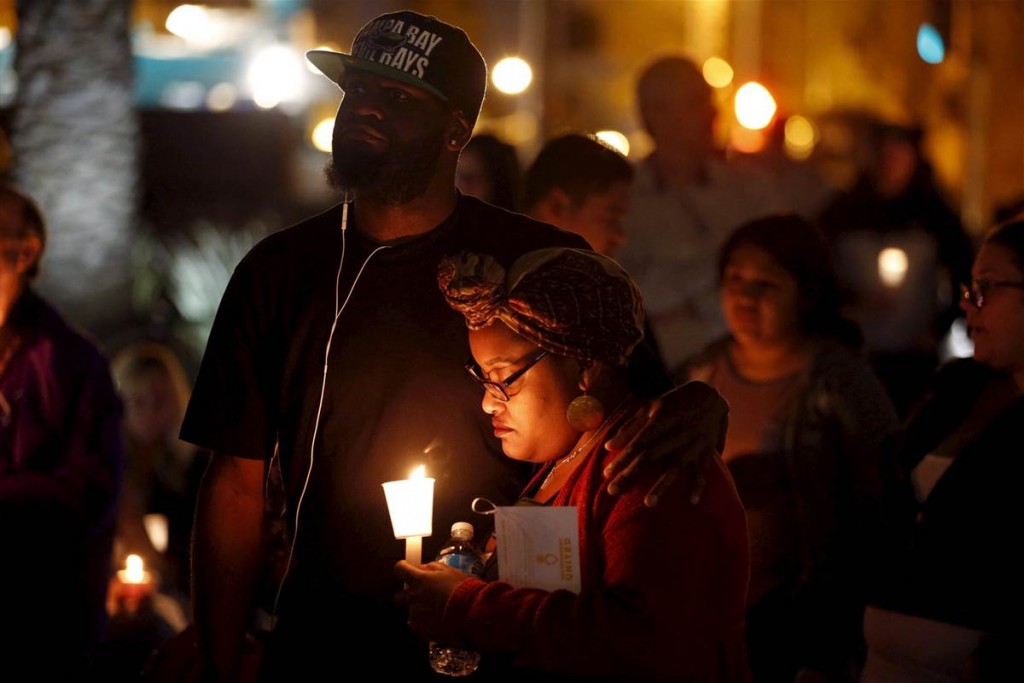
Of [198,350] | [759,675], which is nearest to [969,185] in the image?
[198,350]

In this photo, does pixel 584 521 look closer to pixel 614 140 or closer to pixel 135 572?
pixel 135 572

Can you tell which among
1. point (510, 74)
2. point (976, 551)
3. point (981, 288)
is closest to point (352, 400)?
point (976, 551)

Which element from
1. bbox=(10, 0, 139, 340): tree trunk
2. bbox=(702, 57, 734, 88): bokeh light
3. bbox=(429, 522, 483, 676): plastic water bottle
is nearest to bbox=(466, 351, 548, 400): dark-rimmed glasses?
bbox=(429, 522, 483, 676): plastic water bottle

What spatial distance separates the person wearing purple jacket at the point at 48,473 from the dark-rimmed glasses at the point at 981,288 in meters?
3.06

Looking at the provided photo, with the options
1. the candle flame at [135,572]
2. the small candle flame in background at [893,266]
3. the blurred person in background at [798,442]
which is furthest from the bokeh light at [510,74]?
the blurred person in background at [798,442]

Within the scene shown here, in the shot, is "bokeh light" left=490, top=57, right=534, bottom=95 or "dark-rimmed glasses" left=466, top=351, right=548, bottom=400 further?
"bokeh light" left=490, top=57, right=534, bottom=95

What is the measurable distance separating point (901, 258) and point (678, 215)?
2038mm

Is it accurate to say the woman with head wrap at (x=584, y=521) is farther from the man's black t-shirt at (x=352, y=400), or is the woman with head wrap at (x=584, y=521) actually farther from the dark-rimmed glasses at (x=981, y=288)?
the dark-rimmed glasses at (x=981, y=288)

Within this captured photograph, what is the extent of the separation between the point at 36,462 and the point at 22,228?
2.82 feet

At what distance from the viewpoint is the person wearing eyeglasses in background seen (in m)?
3.79

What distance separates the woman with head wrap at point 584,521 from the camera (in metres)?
2.85

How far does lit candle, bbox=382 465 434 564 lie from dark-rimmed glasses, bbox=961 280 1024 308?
1.90 meters

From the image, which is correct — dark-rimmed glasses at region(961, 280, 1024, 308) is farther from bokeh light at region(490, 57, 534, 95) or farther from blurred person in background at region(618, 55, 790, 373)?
bokeh light at region(490, 57, 534, 95)

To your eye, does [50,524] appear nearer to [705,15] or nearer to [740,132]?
[740,132]
